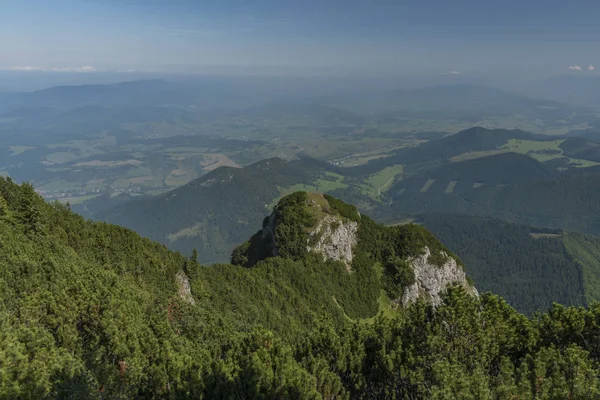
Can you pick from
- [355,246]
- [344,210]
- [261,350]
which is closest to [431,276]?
[355,246]

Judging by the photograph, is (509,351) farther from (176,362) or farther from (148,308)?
(148,308)

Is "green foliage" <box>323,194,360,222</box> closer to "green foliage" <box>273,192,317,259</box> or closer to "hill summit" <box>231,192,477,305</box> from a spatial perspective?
"hill summit" <box>231,192,477,305</box>

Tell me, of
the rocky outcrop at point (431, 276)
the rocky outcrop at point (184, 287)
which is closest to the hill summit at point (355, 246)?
the rocky outcrop at point (431, 276)

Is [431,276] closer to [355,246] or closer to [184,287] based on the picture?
[355,246]

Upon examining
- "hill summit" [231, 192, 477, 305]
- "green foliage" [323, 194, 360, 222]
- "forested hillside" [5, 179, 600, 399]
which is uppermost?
"forested hillside" [5, 179, 600, 399]

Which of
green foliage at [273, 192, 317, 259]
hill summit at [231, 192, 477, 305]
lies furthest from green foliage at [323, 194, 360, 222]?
green foliage at [273, 192, 317, 259]

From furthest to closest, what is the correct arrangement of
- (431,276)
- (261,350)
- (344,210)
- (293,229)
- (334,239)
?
(344,210) → (431,276) → (334,239) → (293,229) → (261,350)

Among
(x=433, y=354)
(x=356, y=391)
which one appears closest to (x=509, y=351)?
(x=433, y=354)
